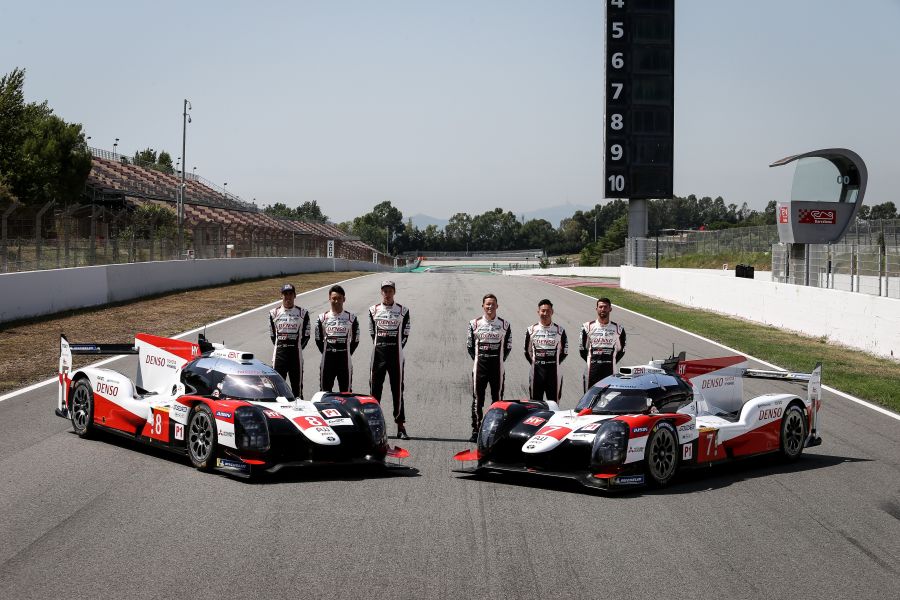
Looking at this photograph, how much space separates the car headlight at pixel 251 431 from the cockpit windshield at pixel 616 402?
315cm

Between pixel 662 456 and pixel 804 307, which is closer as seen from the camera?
pixel 662 456

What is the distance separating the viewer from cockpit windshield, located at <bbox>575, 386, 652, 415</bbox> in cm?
1002

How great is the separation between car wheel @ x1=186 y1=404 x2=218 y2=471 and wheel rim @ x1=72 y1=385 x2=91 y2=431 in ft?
6.82

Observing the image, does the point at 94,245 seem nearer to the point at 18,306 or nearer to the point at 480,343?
the point at 18,306

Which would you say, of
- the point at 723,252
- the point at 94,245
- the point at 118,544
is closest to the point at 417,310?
the point at 94,245

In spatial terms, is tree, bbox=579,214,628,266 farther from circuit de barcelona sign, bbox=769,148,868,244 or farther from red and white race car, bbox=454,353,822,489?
red and white race car, bbox=454,353,822,489

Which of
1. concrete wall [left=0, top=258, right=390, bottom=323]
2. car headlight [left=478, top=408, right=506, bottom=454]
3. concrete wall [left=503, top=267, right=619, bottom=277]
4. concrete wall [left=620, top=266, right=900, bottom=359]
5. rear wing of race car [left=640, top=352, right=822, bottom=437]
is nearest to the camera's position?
car headlight [left=478, top=408, right=506, bottom=454]

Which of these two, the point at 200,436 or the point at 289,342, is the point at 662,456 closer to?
the point at 200,436

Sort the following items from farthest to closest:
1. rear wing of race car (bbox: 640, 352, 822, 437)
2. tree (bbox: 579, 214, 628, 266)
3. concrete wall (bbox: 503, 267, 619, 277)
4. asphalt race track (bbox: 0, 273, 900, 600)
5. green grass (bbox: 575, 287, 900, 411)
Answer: tree (bbox: 579, 214, 628, 266) → concrete wall (bbox: 503, 267, 619, 277) → green grass (bbox: 575, 287, 900, 411) → rear wing of race car (bbox: 640, 352, 822, 437) → asphalt race track (bbox: 0, 273, 900, 600)

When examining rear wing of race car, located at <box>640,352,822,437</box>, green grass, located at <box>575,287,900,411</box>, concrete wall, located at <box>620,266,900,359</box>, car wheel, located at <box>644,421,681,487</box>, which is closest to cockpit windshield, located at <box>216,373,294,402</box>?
car wheel, located at <box>644,421,681,487</box>

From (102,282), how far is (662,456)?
23.4 m

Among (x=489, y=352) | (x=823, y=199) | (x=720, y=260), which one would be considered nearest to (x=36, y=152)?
(x=720, y=260)

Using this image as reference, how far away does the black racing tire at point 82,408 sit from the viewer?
37.7 feet

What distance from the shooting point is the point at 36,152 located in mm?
64938
